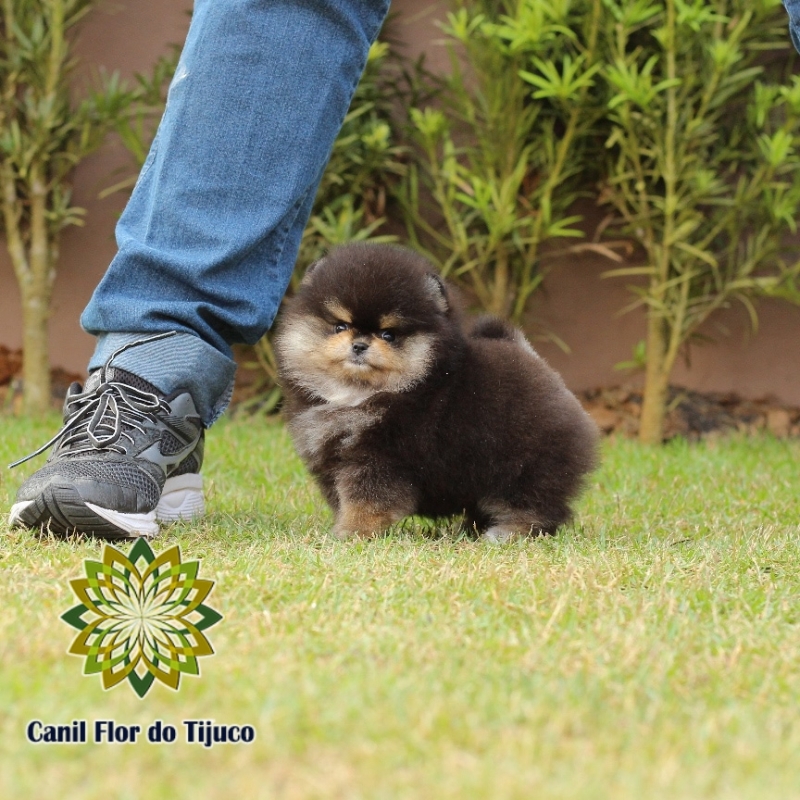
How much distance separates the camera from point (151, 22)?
17.5ft

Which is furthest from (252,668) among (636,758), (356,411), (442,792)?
(356,411)

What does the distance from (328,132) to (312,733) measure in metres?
1.75

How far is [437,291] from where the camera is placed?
2633mm

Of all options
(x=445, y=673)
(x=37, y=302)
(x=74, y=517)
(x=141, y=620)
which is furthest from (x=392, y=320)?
(x=37, y=302)

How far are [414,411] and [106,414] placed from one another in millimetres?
712

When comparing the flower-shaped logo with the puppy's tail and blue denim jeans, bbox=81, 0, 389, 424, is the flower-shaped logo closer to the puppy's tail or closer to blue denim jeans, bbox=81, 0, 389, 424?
blue denim jeans, bbox=81, 0, 389, 424

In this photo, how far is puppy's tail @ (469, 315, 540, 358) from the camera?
2.83 meters

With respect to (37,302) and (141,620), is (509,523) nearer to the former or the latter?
(141,620)

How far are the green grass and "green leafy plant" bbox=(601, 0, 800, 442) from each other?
2.53 m

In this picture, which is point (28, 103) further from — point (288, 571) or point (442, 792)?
point (442, 792)

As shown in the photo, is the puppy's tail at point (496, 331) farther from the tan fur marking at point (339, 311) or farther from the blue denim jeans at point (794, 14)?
the blue denim jeans at point (794, 14)

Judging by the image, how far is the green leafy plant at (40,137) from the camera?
4.91 meters

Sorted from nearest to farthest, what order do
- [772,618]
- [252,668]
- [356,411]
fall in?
[252,668] < [772,618] < [356,411]

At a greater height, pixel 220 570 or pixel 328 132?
pixel 328 132
